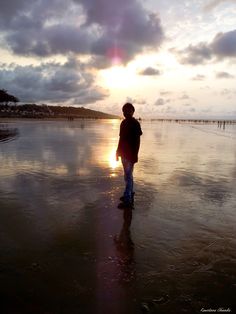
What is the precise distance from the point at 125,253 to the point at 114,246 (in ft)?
1.02

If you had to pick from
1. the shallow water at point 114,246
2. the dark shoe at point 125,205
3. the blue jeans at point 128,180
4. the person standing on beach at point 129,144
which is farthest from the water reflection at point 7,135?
the dark shoe at point 125,205

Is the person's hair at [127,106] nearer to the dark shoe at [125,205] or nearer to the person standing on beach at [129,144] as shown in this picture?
the person standing on beach at [129,144]

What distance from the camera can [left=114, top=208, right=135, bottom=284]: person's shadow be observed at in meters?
4.39

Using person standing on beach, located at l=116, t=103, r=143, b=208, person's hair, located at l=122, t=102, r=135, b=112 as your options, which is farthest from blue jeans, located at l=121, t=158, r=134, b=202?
person's hair, located at l=122, t=102, r=135, b=112

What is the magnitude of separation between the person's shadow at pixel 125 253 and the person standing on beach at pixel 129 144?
4.65ft

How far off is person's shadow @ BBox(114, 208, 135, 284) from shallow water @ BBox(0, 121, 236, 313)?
1 cm

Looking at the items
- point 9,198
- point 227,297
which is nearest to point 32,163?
point 9,198

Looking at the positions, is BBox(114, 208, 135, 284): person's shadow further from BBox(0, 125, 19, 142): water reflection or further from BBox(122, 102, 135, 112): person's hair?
BBox(0, 125, 19, 142): water reflection

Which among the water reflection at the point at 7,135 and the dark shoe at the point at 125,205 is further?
the water reflection at the point at 7,135

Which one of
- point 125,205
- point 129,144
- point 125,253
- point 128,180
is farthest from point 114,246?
point 129,144

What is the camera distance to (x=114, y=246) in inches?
210

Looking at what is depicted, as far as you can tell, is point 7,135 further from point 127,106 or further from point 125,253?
point 125,253

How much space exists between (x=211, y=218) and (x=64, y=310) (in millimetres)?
4138

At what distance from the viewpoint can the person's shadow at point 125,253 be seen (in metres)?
4.39
